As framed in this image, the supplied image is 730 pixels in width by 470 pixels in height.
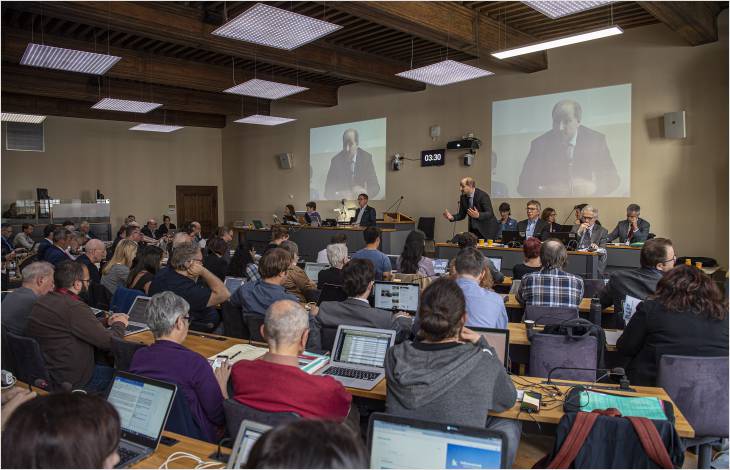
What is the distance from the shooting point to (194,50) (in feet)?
31.7

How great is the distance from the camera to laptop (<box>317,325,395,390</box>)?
274 cm

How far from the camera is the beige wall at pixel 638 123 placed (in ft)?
25.6

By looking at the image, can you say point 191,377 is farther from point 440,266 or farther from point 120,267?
point 440,266

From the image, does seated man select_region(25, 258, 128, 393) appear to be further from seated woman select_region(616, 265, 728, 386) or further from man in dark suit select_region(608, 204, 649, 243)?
man in dark suit select_region(608, 204, 649, 243)

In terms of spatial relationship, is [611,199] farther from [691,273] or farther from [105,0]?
[105,0]

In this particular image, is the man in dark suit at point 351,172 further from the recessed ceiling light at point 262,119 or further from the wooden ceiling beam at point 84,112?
the wooden ceiling beam at point 84,112

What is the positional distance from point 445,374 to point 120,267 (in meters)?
4.31

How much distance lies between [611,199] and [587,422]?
7.67m

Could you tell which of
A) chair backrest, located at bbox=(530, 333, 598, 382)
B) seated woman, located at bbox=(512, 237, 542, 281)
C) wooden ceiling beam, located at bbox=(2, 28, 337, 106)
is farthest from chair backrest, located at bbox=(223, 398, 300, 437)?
wooden ceiling beam, located at bbox=(2, 28, 337, 106)

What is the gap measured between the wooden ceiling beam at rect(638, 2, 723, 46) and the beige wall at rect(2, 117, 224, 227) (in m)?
12.5

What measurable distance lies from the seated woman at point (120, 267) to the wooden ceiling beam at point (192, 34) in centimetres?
282

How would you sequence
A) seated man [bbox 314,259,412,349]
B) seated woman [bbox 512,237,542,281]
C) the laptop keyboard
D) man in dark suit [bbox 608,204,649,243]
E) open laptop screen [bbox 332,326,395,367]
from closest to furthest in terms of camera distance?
the laptop keyboard, open laptop screen [bbox 332,326,395,367], seated man [bbox 314,259,412,349], seated woman [bbox 512,237,542,281], man in dark suit [bbox 608,204,649,243]

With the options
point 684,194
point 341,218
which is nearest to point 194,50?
point 341,218

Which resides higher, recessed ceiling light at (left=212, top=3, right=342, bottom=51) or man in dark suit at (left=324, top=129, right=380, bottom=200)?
recessed ceiling light at (left=212, top=3, right=342, bottom=51)
